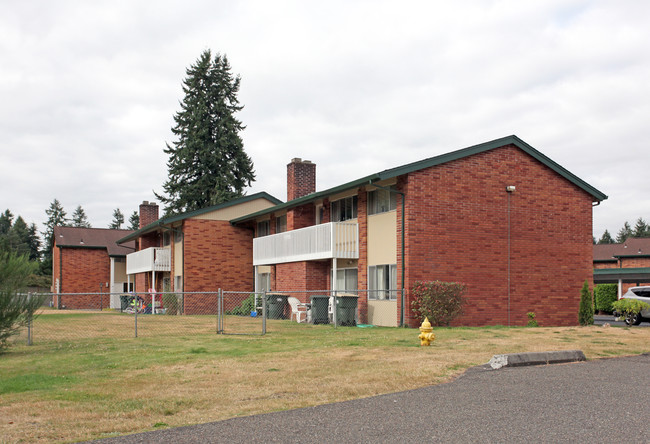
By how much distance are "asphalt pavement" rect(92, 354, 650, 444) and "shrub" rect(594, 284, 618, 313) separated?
2892 centimetres

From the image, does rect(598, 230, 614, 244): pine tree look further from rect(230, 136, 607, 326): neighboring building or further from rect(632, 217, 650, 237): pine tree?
rect(230, 136, 607, 326): neighboring building

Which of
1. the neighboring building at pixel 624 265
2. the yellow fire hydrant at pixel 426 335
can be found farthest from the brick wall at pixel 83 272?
the yellow fire hydrant at pixel 426 335

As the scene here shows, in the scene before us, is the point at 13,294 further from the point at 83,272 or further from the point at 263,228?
the point at 83,272

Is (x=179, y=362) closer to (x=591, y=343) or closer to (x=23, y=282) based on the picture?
(x=23, y=282)

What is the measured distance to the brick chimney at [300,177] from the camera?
29719mm

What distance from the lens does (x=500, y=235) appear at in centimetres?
2141

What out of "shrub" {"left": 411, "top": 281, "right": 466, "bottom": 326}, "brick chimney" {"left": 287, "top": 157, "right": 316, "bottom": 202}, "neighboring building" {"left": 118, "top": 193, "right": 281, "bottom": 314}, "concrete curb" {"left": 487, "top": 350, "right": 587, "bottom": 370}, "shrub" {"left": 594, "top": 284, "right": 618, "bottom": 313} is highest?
"brick chimney" {"left": 287, "top": 157, "right": 316, "bottom": 202}

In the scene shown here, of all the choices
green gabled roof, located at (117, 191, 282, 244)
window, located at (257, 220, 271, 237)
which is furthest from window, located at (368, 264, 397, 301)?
green gabled roof, located at (117, 191, 282, 244)

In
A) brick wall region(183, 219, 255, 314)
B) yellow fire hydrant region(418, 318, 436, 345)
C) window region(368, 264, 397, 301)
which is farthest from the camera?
brick wall region(183, 219, 255, 314)

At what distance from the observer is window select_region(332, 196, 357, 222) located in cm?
2418

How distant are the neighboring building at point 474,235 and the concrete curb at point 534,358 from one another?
27.9 ft

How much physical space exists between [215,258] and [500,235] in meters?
16.3

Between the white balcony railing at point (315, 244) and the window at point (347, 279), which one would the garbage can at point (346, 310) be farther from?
the white balcony railing at point (315, 244)

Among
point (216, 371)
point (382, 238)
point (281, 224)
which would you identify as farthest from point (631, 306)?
point (216, 371)
